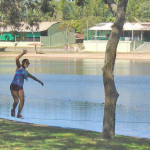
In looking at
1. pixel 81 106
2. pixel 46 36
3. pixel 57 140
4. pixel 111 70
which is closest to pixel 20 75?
pixel 111 70

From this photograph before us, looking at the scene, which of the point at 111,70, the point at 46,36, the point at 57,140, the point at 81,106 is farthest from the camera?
the point at 46,36

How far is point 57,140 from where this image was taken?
9.09 meters

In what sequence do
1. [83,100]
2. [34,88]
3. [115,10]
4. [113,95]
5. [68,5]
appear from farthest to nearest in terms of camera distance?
[68,5] → [34,88] → [83,100] → [115,10] → [113,95]

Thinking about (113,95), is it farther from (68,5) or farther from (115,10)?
(68,5)

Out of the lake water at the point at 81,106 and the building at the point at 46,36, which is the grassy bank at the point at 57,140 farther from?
the building at the point at 46,36

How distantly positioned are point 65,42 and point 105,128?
76353 millimetres

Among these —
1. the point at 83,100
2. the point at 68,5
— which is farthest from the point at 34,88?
the point at 68,5

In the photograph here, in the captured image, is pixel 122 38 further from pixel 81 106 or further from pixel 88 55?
pixel 81 106

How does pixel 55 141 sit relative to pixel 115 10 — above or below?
below

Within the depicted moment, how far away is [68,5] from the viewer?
324 ft

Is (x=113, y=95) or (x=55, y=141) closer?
(x=55, y=141)

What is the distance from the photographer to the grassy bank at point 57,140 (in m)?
8.45

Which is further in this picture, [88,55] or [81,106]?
[88,55]

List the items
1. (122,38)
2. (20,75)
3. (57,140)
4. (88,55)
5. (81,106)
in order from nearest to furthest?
(57,140) < (20,75) < (81,106) < (88,55) < (122,38)
